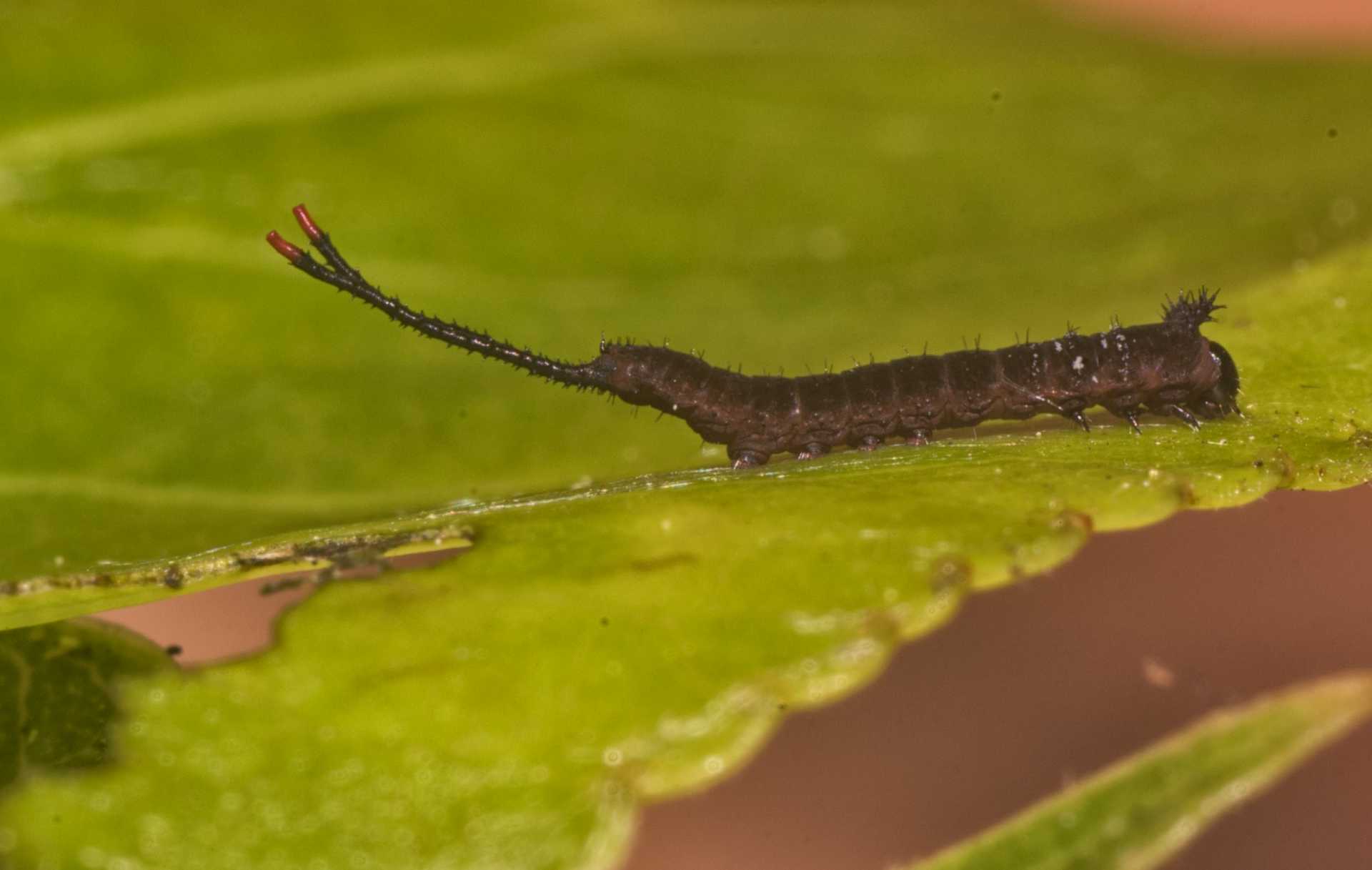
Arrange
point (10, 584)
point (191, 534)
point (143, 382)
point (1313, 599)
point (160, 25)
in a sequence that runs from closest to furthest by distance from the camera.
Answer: point (10, 584), point (191, 534), point (143, 382), point (160, 25), point (1313, 599)

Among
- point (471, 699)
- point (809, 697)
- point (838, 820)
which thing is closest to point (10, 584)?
point (471, 699)

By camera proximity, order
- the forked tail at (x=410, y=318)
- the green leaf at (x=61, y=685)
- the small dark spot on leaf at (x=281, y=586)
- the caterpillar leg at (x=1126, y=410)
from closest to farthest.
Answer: the green leaf at (x=61, y=685), the small dark spot on leaf at (x=281, y=586), the forked tail at (x=410, y=318), the caterpillar leg at (x=1126, y=410)

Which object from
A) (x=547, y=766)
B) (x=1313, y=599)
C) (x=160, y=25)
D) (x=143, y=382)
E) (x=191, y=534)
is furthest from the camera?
(x=1313, y=599)

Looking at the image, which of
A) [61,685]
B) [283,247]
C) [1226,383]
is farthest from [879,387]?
[61,685]

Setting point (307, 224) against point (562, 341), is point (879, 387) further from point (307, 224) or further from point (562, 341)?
point (307, 224)

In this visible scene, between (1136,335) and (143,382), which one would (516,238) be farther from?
(1136,335)

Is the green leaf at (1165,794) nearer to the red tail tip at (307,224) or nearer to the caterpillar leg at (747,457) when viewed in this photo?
the caterpillar leg at (747,457)

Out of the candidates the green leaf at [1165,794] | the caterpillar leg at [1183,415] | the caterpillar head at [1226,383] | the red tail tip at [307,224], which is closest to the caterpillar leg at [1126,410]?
the caterpillar leg at [1183,415]
